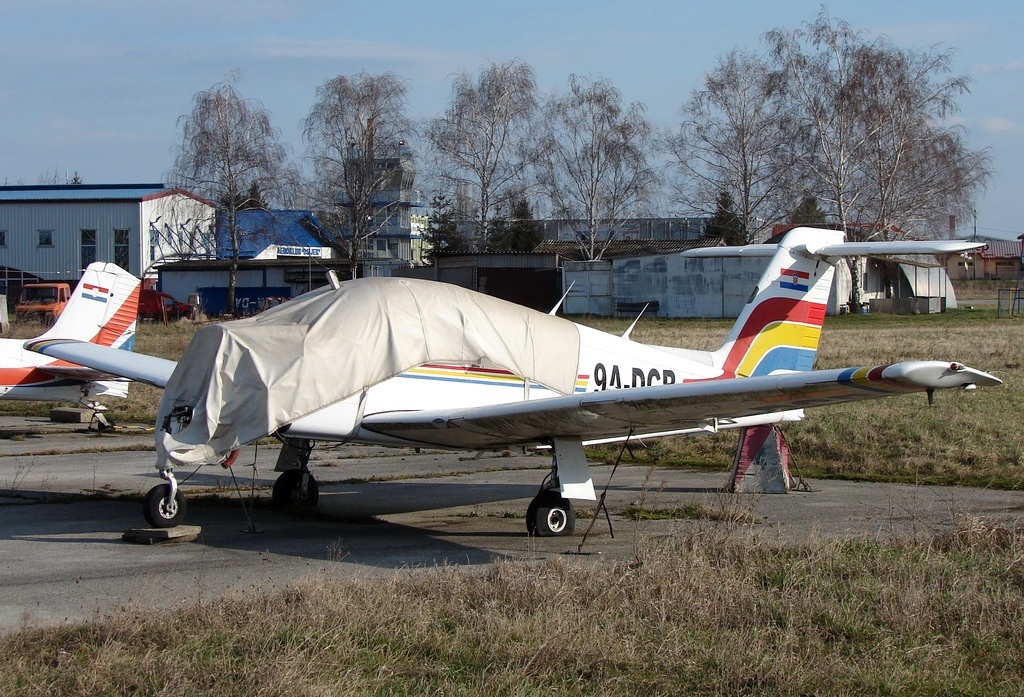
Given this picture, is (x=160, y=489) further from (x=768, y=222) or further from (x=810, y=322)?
(x=768, y=222)

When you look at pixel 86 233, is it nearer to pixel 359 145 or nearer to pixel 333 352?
pixel 359 145

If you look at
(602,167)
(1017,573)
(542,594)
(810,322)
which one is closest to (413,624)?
(542,594)

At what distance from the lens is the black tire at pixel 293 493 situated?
35.6ft

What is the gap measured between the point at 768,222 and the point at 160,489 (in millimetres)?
50187

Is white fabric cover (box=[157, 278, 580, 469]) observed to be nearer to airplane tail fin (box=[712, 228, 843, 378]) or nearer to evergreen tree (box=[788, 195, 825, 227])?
airplane tail fin (box=[712, 228, 843, 378])

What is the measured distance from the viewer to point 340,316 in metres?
9.19

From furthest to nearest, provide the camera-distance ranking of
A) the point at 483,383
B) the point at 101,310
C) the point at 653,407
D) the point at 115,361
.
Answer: the point at 101,310 → the point at 115,361 → the point at 483,383 → the point at 653,407

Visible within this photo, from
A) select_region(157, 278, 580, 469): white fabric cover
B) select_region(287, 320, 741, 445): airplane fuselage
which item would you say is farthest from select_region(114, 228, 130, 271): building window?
select_region(157, 278, 580, 469): white fabric cover

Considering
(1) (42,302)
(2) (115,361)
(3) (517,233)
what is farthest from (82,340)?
(3) (517,233)

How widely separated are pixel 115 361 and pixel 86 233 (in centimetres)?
5573

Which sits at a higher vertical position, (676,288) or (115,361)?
(676,288)

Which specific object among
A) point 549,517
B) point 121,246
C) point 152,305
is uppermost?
point 121,246

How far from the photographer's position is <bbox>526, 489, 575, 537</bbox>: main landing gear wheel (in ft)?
30.6

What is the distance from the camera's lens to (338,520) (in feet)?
33.5
